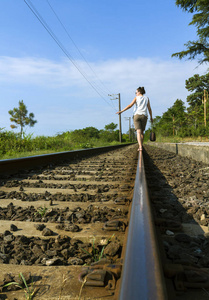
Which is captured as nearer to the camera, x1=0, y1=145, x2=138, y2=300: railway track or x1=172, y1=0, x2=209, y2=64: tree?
x1=0, y1=145, x2=138, y2=300: railway track

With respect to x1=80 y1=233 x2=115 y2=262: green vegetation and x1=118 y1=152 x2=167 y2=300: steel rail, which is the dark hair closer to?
x1=80 y1=233 x2=115 y2=262: green vegetation

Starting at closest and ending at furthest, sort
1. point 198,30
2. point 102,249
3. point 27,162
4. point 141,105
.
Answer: point 102,249, point 27,162, point 141,105, point 198,30

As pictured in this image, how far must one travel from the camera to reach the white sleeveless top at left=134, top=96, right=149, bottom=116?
677cm

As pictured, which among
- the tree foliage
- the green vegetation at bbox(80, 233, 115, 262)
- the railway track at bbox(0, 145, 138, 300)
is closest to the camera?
the railway track at bbox(0, 145, 138, 300)

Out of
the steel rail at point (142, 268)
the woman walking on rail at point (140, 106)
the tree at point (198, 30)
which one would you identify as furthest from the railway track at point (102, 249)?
the tree at point (198, 30)

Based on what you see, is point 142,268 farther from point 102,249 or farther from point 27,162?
point 27,162

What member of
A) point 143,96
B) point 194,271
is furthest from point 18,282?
point 143,96

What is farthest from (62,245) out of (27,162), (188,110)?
(188,110)

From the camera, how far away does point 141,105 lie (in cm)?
682

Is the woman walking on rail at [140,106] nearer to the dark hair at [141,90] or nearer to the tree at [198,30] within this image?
the dark hair at [141,90]

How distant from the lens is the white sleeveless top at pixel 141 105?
6.77 metres

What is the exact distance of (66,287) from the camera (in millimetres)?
948

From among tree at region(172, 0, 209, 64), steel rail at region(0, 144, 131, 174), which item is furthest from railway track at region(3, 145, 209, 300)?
tree at region(172, 0, 209, 64)

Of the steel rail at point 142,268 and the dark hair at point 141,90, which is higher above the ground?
the dark hair at point 141,90
